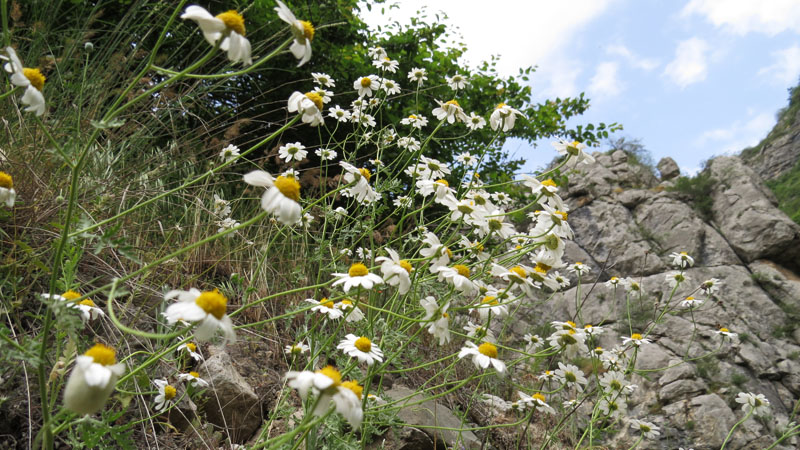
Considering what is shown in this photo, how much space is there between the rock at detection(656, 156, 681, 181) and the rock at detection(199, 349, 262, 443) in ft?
43.0

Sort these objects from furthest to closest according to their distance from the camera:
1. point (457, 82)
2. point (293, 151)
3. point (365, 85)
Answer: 1. point (457, 82)
2. point (365, 85)
3. point (293, 151)

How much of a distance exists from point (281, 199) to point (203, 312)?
275mm

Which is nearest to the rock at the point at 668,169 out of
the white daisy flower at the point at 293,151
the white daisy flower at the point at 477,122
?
the white daisy flower at the point at 477,122

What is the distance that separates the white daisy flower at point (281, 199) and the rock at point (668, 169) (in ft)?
45.3

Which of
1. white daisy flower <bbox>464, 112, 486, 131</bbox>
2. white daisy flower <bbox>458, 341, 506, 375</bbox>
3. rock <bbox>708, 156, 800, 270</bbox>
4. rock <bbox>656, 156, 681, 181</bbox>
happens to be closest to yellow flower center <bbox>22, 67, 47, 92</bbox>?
white daisy flower <bbox>458, 341, 506, 375</bbox>

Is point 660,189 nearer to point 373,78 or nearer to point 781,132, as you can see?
point 373,78

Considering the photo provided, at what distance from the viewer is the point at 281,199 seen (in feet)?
3.40

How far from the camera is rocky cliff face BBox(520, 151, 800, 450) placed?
5.30m

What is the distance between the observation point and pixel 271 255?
12.3 ft

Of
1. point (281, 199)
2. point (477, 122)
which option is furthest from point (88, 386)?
point (477, 122)

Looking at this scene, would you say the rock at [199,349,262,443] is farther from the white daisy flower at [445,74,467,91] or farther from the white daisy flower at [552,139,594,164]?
the white daisy flower at [445,74,467,91]

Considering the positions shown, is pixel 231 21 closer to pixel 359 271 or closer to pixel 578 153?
pixel 359 271

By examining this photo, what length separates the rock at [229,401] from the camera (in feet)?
7.54

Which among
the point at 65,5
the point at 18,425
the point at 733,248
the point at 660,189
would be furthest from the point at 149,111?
the point at 660,189
